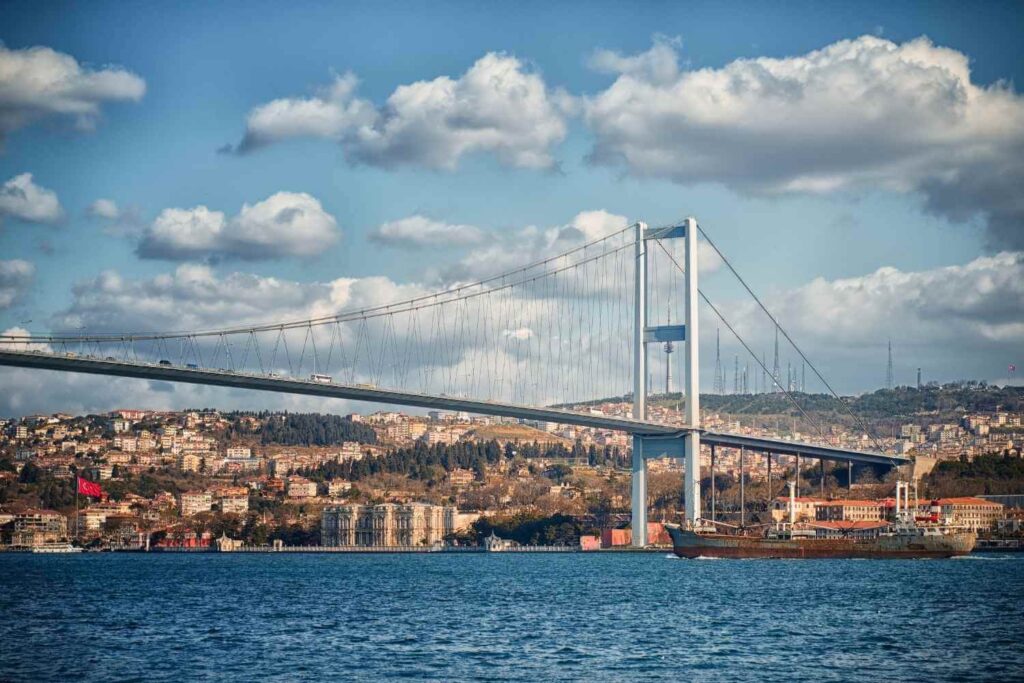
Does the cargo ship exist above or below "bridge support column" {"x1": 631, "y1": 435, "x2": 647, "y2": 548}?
below

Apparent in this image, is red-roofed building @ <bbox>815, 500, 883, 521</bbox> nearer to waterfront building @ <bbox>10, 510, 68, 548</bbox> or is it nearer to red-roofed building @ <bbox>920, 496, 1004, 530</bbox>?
red-roofed building @ <bbox>920, 496, 1004, 530</bbox>

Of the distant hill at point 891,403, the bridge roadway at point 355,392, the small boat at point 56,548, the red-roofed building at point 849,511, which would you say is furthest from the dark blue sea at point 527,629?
the distant hill at point 891,403

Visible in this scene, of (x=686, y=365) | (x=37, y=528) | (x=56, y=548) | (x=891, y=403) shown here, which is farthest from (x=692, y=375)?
(x=891, y=403)

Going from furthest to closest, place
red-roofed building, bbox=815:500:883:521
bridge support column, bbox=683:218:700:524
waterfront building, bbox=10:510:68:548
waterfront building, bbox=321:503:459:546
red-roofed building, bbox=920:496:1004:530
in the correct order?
waterfront building, bbox=321:503:459:546 → waterfront building, bbox=10:510:68:548 → red-roofed building, bbox=920:496:1004:530 → red-roofed building, bbox=815:500:883:521 → bridge support column, bbox=683:218:700:524

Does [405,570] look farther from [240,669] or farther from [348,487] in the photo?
[348,487]

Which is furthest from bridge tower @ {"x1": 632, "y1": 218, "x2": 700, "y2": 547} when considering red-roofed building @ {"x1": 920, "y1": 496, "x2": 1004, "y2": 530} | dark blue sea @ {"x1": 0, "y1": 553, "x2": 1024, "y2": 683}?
red-roofed building @ {"x1": 920, "y1": 496, "x2": 1004, "y2": 530}

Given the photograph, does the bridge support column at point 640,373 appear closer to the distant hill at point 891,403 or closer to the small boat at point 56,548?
the small boat at point 56,548

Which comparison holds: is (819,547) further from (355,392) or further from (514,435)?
(514,435)
